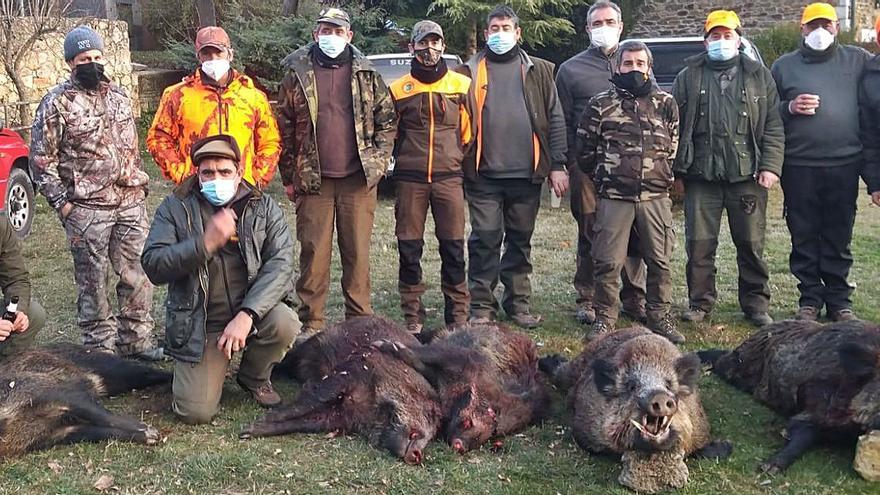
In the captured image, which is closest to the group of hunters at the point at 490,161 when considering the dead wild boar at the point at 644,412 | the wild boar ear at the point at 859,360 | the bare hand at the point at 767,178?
the bare hand at the point at 767,178

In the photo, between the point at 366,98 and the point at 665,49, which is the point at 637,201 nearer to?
the point at 366,98

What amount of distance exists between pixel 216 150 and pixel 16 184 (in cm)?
726

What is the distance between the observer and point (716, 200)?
21.9 ft

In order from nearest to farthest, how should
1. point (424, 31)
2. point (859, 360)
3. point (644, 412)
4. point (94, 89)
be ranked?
1. point (644, 412)
2. point (859, 360)
3. point (94, 89)
4. point (424, 31)

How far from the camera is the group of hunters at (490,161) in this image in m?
5.84

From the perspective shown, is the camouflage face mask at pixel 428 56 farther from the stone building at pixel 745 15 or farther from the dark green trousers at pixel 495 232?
the stone building at pixel 745 15

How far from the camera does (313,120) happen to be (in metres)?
6.12

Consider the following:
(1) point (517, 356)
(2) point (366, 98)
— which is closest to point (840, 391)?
(1) point (517, 356)

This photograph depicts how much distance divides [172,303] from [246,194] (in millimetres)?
766

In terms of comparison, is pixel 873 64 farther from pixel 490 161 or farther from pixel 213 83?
pixel 213 83

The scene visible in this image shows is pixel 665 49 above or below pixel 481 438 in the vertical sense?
above

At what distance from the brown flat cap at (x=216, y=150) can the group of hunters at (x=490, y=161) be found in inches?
18.0

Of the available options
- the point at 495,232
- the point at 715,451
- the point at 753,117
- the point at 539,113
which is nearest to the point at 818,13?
the point at 753,117

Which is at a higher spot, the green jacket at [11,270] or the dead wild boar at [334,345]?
the green jacket at [11,270]
